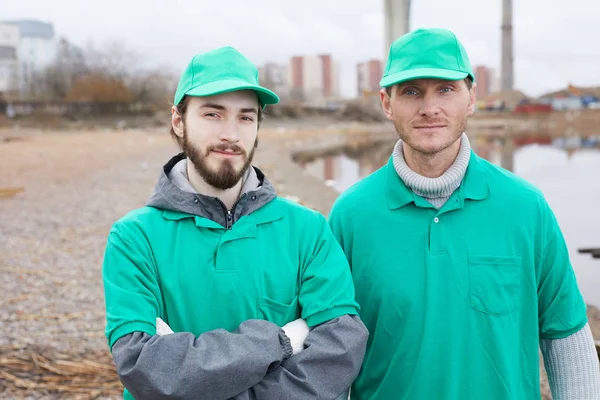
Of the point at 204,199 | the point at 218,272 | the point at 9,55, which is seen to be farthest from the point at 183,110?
the point at 9,55

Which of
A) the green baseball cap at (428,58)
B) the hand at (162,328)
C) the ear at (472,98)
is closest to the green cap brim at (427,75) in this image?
the green baseball cap at (428,58)

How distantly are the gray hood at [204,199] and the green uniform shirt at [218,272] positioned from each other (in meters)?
0.02

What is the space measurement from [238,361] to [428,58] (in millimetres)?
1125

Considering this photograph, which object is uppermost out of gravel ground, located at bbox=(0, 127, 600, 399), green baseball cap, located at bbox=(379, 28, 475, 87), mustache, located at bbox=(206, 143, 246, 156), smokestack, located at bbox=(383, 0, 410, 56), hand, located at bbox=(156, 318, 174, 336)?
smokestack, located at bbox=(383, 0, 410, 56)

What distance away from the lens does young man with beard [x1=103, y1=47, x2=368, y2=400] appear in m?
1.75

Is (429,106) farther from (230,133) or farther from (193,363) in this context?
(193,363)

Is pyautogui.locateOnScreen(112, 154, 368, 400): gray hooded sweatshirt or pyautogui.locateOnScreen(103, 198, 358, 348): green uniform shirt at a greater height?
pyautogui.locateOnScreen(103, 198, 358, 348): green uniform shirt

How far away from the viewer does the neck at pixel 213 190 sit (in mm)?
1972

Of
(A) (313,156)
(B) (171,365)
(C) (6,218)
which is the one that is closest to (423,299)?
(B) (171,365)

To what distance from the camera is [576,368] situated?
2.13m

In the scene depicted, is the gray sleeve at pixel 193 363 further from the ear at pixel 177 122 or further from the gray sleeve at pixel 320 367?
the ear at pixel 177 122

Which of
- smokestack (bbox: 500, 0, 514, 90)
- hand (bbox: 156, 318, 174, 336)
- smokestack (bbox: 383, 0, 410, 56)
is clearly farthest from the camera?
smokestack (bbox: 500, 0, 514, 90)

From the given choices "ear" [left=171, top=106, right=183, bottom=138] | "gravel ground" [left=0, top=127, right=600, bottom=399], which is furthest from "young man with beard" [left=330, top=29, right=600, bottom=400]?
"gravel ground" [left=0, top=127, right=600, bottom=399]

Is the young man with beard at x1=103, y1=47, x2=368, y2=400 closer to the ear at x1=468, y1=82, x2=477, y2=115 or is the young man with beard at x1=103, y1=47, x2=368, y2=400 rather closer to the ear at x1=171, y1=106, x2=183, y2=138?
the ear at x1=171, y1=106, x2=183, y2=138
